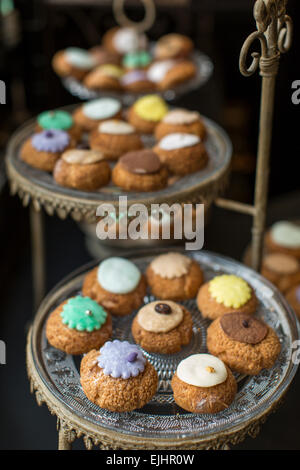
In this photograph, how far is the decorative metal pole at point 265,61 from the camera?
3.14 feet

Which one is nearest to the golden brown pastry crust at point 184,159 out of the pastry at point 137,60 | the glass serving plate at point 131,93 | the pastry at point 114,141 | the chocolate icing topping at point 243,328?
the pastry at point 114,141

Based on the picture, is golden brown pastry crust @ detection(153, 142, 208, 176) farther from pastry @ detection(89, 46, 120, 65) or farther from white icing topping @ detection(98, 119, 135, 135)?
pastry @ detection(89, 46, 120, 65)

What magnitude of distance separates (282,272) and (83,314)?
70 cm

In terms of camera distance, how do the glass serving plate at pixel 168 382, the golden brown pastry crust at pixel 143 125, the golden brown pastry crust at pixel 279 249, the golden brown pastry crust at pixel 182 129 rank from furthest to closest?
the golden brown pastry crust at pixel 279 249 < the golden brown pastry crust at pixel 143 125 < the golden brown pastry crust at pixel 182 129 < the glass serving plate at pixel 168 382

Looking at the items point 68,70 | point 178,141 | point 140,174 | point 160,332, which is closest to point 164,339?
point 160,332

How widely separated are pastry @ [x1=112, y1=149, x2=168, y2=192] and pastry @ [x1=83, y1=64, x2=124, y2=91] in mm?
758

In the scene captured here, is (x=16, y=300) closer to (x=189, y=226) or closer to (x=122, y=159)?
(x=189, y=226)

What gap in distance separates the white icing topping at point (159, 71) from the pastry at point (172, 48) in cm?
8

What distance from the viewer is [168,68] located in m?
1.92

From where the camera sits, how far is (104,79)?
73.4 inches

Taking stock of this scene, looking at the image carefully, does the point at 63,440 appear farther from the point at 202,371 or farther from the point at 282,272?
the point at 282,272

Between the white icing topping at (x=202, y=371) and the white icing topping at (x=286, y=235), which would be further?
the white icing topping at (x=286, y=235)

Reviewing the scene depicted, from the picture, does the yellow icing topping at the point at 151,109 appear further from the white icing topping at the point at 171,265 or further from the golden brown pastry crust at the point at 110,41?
the golden brown pastry crust at the point at 110,41
